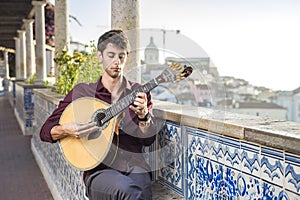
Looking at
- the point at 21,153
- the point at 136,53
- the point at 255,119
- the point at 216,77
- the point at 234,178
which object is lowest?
the point at 21,153

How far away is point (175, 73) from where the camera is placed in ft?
5.24

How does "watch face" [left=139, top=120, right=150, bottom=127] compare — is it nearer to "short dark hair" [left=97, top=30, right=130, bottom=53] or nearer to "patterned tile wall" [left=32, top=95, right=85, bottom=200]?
"short dark hair" [left=97, top=30, right=130, bottom=53]

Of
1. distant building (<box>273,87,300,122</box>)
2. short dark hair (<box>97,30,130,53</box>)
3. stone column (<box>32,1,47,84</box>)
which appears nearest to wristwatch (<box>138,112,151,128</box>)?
short dark hair (<box>97,30,130,53</box>)

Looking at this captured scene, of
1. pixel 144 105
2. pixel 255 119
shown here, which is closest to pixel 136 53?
pixel 144 105

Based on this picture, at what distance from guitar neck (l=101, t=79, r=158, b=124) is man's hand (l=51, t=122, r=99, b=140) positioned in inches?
3.0

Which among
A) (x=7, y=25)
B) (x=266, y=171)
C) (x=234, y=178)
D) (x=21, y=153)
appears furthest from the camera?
(x=7, y=25)

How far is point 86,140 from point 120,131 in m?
0.23

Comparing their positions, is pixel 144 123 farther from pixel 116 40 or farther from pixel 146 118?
pixel 116 40

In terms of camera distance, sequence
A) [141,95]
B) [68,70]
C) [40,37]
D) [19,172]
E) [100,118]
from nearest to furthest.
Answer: [141,95] < [100,118] < [68,70] < [19,172] < [40,37]

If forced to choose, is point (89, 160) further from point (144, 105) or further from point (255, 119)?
point (255, 119)

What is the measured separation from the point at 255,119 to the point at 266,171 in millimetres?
362

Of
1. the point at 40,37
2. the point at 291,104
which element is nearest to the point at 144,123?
the point at 40,37

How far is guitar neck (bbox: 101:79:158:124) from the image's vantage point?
1686mm

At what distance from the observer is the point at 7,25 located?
1497 centimetres
